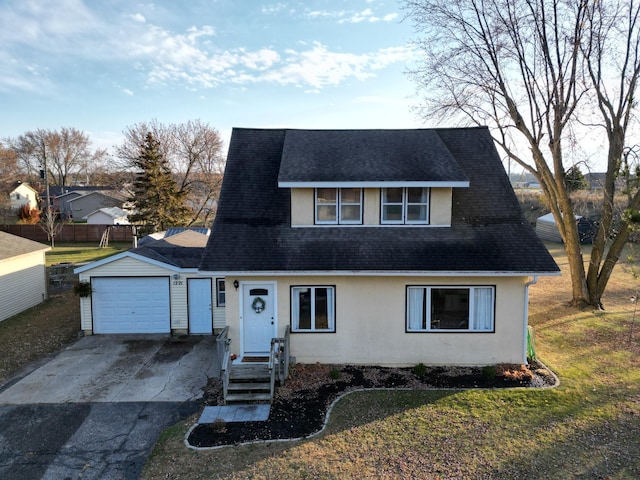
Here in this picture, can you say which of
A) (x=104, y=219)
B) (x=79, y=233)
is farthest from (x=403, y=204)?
(x=104, y=219)

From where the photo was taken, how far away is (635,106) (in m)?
15.3

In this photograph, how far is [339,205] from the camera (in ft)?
38.6

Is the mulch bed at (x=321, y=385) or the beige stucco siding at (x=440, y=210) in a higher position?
the beige stucco siding at (x=440, y=210)

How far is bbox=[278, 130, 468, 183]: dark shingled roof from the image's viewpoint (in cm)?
1153

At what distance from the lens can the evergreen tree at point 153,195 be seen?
29.5 m

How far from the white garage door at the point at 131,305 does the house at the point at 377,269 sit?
4.28 meters

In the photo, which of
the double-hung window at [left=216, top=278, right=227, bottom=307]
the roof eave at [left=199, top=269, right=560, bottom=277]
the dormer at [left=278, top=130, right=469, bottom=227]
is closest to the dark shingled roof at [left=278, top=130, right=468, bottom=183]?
the dormer at [left=278, top=130, right=469, bottom=227]

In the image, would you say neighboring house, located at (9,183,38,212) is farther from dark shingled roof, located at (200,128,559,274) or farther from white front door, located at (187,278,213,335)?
dark shingled roof, located at (200,128,559,274)

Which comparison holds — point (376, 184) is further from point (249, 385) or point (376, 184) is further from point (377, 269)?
point (249, 385)

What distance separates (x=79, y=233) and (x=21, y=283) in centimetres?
2390

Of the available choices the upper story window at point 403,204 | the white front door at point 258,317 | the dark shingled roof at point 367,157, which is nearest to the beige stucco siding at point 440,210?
the upper story window at point 403,204

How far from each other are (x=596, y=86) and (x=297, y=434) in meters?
17.1

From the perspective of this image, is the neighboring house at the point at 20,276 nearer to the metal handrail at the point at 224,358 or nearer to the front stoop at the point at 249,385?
the metal handrail at the point at 224,358

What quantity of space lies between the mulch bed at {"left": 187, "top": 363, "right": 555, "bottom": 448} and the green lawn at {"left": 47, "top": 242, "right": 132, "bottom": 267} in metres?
22.8
